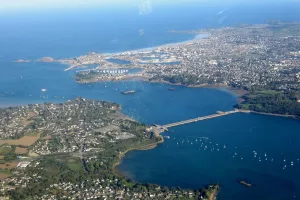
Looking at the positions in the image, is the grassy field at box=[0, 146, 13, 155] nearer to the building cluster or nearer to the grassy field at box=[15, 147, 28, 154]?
the grassy field at box=[15, 147, 28, 154]

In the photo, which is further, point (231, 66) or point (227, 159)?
point (231, 66)

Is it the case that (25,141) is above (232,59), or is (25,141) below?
below

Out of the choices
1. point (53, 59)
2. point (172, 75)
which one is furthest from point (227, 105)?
point (53, 59)

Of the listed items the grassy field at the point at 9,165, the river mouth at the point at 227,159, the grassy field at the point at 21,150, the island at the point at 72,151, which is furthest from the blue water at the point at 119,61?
the grassy field at the point at 9,165

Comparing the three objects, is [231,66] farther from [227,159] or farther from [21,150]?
[21,150]

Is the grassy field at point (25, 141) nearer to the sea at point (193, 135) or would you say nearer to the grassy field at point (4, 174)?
the grassy field at point (4, 174)

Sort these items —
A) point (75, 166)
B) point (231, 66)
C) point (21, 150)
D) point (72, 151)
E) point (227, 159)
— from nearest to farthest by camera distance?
1. point (75, 166)
2. point (227, 159)
3. point (72, 151)
4. point (21, 150)
5. point (231, 66)

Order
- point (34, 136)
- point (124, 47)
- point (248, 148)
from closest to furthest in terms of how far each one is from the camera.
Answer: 1. point (248, 148)
2. point (34, 136)
3. point (124, 47)

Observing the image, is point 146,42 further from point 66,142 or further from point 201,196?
point 201,196

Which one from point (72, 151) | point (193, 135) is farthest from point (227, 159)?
point (72, 151)
